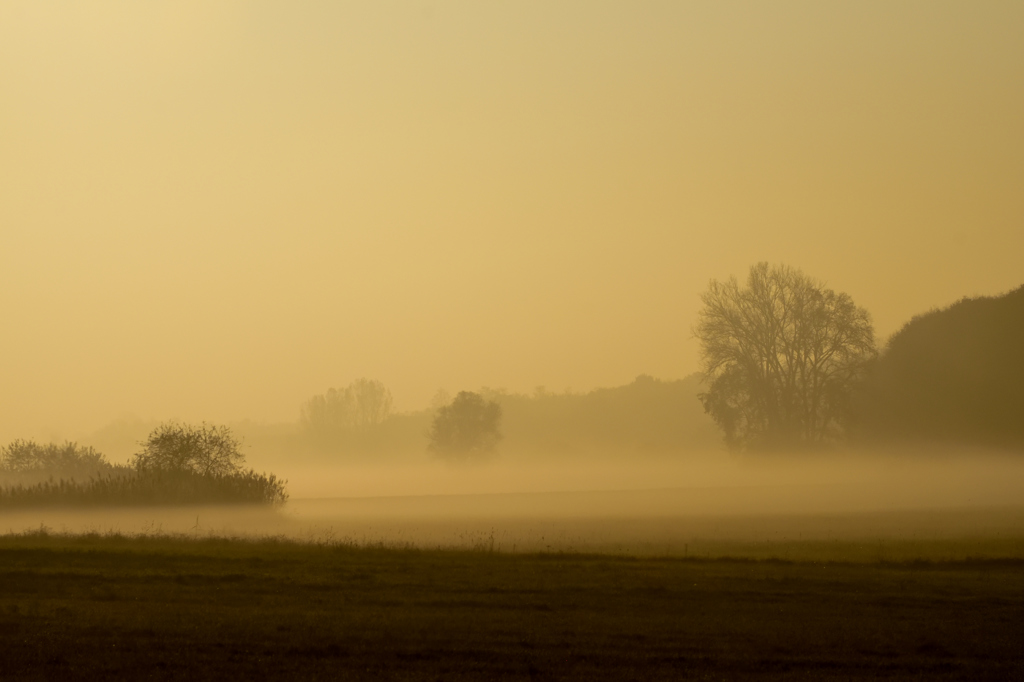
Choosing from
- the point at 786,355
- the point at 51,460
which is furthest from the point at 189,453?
the point at 786,355

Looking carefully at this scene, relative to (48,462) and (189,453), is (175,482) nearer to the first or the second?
(189,453)

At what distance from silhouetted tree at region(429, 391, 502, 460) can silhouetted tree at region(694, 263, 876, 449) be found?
210 ft

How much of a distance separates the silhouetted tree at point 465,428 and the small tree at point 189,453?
249ft

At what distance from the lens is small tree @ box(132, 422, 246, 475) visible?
2238 inches

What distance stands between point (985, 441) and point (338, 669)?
69.8 meters

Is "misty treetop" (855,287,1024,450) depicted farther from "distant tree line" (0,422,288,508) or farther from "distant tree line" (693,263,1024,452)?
"distant tree line" (0,422,288,508)

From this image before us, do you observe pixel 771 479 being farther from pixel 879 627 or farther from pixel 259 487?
pixel 879 627

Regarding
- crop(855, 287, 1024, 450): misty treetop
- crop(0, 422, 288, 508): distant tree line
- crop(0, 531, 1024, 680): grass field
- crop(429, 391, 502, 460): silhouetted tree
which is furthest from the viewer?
crop(429, 391, 502, 460): silhouetted tree

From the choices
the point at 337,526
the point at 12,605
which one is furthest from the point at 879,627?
the point at 337,526

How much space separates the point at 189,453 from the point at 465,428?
78.7 meters

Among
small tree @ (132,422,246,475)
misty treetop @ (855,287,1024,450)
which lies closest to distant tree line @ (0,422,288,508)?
small tree @ (132,422,246,475)

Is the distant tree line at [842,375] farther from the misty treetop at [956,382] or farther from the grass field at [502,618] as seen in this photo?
the grass field at [502,618]

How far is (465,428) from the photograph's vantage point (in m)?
135

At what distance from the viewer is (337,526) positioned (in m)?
49.2
